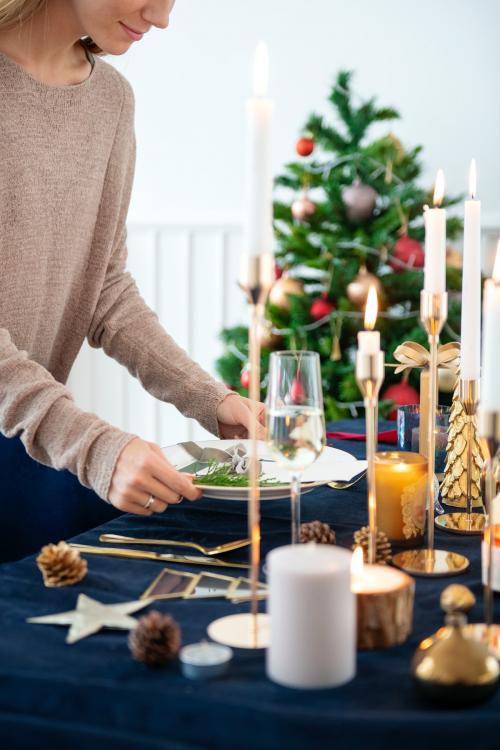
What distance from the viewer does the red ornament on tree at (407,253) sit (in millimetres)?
2570

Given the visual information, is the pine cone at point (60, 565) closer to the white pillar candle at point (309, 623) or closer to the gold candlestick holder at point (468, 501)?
the white pillar candle at point (309, 623)

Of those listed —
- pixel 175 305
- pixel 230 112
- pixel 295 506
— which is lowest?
pixel 295 506

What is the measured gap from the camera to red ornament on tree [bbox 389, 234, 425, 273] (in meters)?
2.57

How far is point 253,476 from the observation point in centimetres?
79

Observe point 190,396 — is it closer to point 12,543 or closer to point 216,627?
point 12,543

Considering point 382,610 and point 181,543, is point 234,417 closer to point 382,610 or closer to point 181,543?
point 181,543

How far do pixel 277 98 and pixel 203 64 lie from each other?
301 mm

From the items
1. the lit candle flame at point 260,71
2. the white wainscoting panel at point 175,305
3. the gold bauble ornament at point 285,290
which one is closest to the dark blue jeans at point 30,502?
the lit candle flame at point 260,71

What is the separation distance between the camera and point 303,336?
2.72 metres

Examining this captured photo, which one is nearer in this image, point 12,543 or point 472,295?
point 472,295

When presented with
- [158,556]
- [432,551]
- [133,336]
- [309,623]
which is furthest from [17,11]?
[309,623]

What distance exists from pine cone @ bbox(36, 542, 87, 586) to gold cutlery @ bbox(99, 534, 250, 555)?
0.44 ft

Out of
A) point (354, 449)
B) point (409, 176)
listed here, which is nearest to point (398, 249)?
point (409, 176)

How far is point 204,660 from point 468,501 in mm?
541
